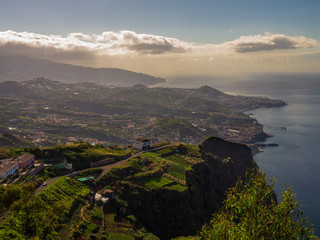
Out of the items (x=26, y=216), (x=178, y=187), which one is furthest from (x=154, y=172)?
(x=26, y=216)

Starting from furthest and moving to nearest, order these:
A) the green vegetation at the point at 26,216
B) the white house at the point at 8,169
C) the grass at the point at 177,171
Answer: the grass at the point at 177,171 < the white house at the point at 8,169 < the green vegetation at the point at 26,216

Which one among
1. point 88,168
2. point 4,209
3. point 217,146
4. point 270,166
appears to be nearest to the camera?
point 4,209

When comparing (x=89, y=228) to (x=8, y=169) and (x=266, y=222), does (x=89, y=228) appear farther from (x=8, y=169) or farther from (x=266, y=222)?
(x=266, y=222)

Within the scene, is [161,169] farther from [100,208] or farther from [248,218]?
[248,218]

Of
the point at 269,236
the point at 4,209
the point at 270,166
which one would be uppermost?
the point at 269,236

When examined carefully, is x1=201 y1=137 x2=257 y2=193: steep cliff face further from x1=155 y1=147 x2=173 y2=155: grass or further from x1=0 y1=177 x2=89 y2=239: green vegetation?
x1=0 y1=177 x2=89 y2=239: green vegetation

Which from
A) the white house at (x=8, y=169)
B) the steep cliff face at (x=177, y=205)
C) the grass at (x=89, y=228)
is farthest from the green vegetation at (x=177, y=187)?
the white house at (x=8, y=169)

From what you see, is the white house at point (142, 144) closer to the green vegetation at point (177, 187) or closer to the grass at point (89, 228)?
the green vegetation at point (177, 187)

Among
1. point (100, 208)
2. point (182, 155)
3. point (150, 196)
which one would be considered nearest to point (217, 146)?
point (182, 155)
